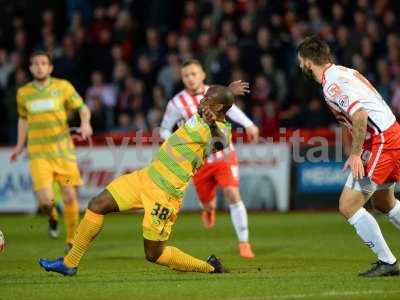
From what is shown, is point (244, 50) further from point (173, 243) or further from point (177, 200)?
point (177, 200)

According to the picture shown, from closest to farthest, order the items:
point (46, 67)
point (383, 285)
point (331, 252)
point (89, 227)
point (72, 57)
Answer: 1. point (383, 285)
2. point (89, 227)
3. point (331, 252)
4. point (46, 67)
5. point (72, 57)

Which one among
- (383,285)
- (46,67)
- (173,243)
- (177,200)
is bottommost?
(173,243)

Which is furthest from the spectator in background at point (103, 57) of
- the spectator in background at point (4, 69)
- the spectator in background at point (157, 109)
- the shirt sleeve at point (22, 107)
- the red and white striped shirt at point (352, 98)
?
the red and white striped shirt at point (352, 98)

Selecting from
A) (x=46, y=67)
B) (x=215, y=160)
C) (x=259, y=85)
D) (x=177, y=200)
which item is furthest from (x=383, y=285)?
(x=259, y=85)

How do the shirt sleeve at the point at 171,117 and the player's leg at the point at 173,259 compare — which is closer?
the player's leg at the point at 173,259

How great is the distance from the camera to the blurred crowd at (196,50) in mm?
18094

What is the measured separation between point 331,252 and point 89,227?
3754 millimetres

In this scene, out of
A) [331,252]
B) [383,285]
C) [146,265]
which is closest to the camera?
[383,285]

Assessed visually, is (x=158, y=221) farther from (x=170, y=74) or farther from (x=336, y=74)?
(x=170, y=74)

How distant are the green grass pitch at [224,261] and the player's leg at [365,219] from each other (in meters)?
0.21

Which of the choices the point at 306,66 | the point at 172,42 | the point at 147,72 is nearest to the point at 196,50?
the point at 172,42

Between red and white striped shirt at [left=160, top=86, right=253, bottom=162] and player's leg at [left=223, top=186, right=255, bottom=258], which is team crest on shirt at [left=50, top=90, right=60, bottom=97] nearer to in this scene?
red and white striped shirt at [left=160, top=86, right=253, bottom=162]

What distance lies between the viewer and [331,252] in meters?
11.4

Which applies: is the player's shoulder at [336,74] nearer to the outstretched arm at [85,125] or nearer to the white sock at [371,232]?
Result: the white sock at [371,232]
